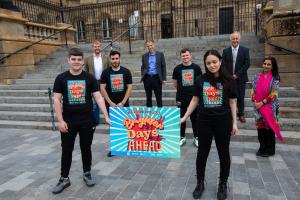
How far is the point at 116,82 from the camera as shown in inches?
201

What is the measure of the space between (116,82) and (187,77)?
4.41 ft

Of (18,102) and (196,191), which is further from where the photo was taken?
(18,102)

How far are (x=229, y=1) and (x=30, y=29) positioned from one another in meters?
14.8

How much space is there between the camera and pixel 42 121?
303 inches

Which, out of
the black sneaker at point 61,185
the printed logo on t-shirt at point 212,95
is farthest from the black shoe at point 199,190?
the black sneaker at point 61,185

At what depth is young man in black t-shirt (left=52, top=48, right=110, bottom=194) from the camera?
3.56 meters

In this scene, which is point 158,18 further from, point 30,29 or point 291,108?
point 291,108

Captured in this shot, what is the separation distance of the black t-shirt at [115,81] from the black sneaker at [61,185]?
6.03 ft

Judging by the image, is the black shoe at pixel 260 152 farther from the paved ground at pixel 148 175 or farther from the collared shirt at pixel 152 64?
the collared shirt at pixel 152 64

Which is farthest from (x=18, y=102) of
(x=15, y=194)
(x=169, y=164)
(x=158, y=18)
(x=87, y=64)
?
(x=158, y=18)

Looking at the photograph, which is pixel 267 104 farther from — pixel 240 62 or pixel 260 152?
pixel 240 62

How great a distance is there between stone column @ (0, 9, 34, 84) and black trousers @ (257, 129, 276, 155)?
8.87 metres

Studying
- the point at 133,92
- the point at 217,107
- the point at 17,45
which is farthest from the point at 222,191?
the point at 17,45

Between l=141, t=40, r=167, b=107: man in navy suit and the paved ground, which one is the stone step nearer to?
the paved ground
